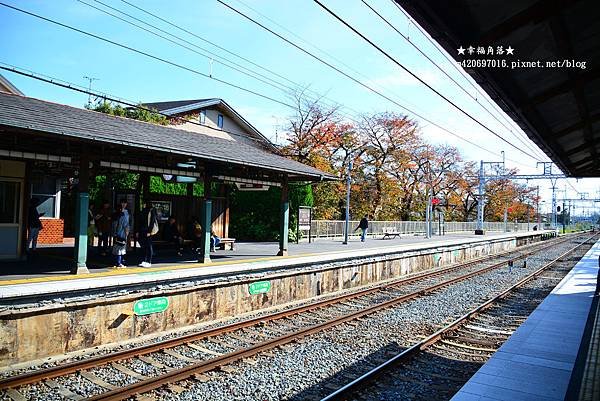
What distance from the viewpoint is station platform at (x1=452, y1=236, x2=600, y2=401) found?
203 inches

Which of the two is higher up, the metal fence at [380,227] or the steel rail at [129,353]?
the metal fence at [380,227]

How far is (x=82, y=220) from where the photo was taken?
9.80 m

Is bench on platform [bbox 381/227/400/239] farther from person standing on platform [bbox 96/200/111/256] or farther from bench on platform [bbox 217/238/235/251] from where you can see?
person standing on platform [bbox 96/200/111/256]

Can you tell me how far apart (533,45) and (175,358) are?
6.53 m

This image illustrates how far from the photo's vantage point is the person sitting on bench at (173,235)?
48.7ft

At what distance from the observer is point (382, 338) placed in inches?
334

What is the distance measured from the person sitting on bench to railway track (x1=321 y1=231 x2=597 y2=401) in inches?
354

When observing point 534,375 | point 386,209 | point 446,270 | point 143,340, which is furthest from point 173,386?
point 386,209

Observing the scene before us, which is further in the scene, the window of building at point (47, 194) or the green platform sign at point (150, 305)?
the window of building at point (47, 194)

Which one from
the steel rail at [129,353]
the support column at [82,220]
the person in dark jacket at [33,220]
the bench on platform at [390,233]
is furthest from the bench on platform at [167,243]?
the bench on platform at [390,233]

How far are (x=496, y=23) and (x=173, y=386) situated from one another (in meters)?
5.77

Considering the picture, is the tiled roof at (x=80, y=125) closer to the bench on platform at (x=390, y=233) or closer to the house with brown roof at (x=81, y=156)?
the house with brown roof at (x=81, y=156)

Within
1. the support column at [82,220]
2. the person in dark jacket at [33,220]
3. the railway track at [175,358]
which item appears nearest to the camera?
the railway track at [175,358]

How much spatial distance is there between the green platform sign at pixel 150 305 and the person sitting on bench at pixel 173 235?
21.0 ft
